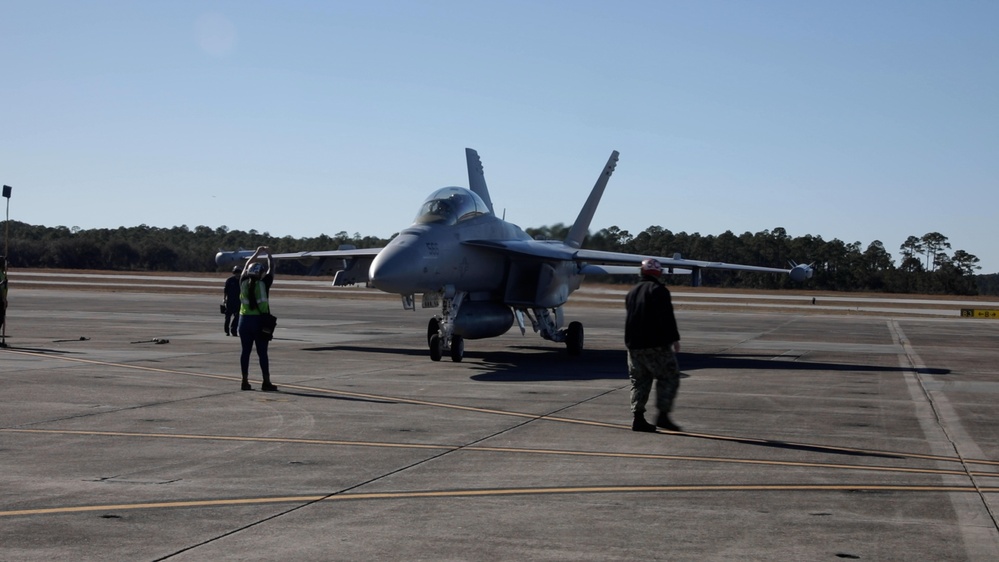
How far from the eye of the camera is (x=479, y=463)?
9266mm

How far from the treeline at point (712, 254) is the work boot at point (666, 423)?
46678 mm

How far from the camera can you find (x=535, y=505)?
753 centimetres

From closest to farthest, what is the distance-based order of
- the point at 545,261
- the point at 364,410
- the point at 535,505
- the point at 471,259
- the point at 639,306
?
the point at 535,505, the point at 639,306, the point at 364,410, the point at 471,259, the point at 545,261

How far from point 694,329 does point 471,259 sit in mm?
17225

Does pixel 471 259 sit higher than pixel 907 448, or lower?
higher

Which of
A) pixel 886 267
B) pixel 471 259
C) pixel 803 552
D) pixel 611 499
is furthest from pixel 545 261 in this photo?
pixel 886 267

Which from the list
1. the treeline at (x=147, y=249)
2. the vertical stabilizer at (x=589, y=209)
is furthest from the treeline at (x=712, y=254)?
the vertical stabilizer at (x=589, y=209)

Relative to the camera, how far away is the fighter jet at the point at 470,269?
2027cm

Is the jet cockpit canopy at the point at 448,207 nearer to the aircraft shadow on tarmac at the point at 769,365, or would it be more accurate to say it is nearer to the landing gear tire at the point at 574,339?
the landing gear tire at the point at 574,339

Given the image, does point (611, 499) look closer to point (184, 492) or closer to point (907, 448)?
point (184, 492)

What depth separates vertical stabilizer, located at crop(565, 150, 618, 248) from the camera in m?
28.7

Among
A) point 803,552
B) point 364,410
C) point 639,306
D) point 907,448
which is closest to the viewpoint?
point 803,552

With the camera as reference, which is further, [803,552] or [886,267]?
[886,267]

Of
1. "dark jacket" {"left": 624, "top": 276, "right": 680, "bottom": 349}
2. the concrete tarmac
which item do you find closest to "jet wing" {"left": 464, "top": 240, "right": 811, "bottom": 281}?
the concrete tarmac
